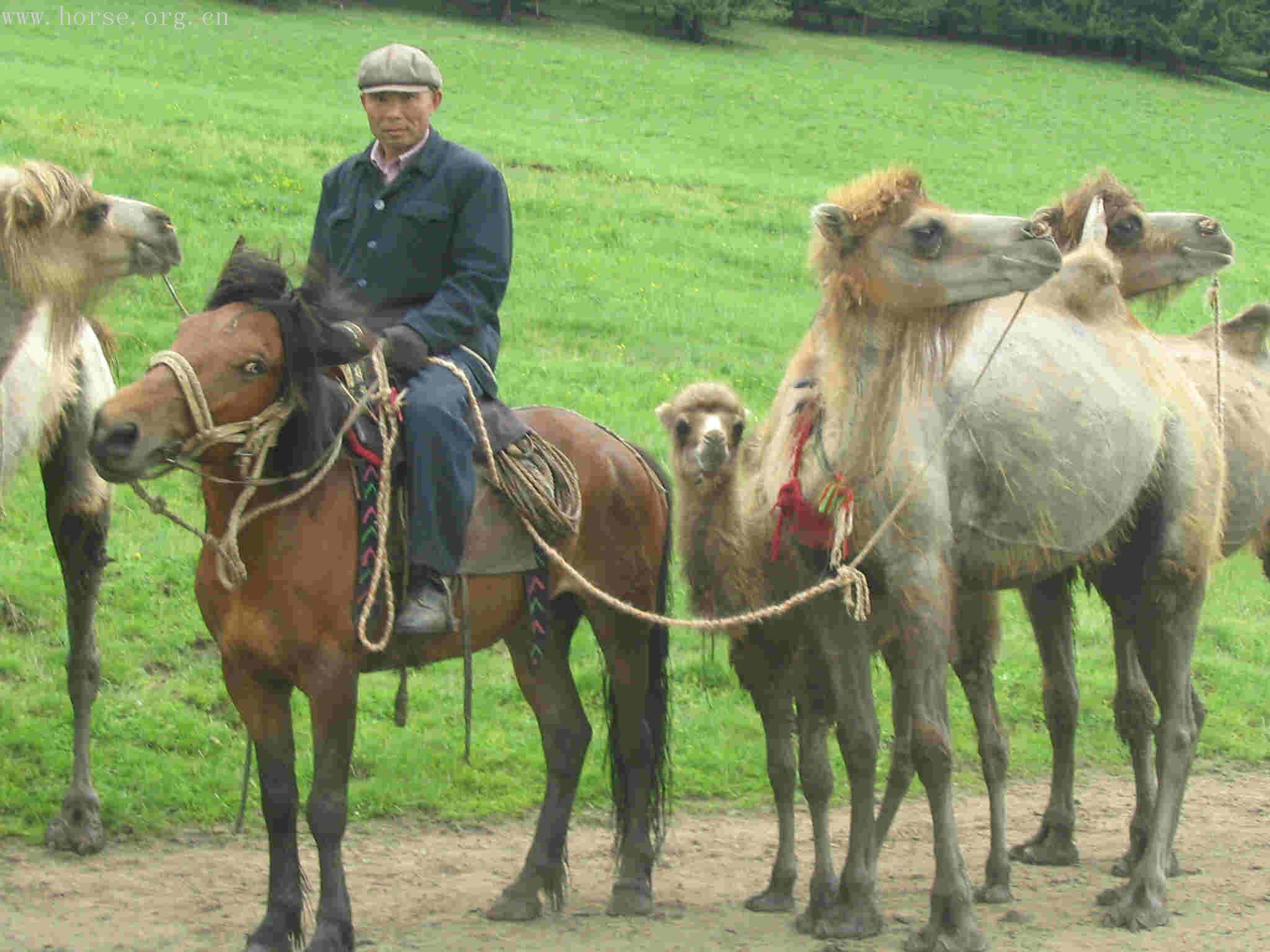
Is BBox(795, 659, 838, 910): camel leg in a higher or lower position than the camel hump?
lower

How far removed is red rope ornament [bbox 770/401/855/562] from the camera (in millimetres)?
6000

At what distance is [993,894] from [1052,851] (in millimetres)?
→ 786

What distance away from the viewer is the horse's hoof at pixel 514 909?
6.27 metres

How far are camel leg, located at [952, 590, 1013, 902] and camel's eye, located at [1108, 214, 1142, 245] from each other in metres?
1.75

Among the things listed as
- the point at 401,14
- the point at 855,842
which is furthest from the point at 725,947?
the point at 401,14

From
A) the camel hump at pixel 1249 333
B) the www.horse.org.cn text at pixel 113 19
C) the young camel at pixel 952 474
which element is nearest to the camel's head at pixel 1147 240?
the young camel at pixel 952 474

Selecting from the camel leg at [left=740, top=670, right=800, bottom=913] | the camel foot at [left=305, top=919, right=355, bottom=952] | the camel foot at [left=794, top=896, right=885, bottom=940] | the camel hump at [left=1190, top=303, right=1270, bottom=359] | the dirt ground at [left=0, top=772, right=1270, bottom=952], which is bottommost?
the dirt ground at [left=0, top=772, right=1270, bottom=952]

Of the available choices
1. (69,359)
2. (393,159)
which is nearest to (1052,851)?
(393,159)

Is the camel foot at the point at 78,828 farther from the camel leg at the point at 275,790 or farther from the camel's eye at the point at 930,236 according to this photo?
the camel's eye at the point at 930,236

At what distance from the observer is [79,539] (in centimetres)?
746

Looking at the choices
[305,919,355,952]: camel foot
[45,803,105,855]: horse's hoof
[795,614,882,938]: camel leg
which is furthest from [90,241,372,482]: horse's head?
[45,803,105,855]: horse's hoof

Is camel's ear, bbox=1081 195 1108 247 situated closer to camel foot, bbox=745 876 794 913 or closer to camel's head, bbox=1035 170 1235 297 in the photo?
camel's head, bbox=1035 170 1235 297

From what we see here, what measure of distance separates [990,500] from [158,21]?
35.3m

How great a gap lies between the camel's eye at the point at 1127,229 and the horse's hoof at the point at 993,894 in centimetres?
297
